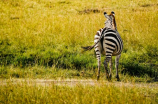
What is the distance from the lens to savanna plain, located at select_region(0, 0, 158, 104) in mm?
5207

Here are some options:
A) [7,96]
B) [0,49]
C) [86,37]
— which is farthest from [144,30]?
[7,96]

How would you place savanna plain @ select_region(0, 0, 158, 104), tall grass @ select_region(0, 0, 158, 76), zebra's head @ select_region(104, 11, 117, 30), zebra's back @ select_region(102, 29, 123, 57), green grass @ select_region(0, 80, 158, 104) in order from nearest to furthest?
green grass @ select_region(0, 80, 158, 104), savanna plain @ select_region(0, 0, 158, 104), zebra's back @ select_region(102, 29, 123, 57), zebra's head @ select_region(104, 11, 117, 30), tall grass @ select_region(0, 0, 158, 76)

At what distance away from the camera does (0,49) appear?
32.6ft

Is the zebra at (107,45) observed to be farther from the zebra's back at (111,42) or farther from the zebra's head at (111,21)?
the zebra's head at (111,21)

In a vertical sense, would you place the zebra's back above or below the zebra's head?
below

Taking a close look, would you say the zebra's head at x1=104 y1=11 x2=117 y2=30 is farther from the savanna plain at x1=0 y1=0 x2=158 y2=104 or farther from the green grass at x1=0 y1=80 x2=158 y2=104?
the green grass at x1=0 y1=80 x2=158 y2=104

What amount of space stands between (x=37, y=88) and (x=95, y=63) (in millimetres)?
3532

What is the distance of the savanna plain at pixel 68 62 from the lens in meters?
5.21

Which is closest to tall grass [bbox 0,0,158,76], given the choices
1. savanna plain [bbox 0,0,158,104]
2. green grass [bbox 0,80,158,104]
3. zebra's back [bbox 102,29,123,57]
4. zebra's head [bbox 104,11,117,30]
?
savanna plain [bbox 0,0,158,104]

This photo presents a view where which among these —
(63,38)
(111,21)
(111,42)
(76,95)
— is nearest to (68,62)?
(111,21)

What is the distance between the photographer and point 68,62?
882 centimetres

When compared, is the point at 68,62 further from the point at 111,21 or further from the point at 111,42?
the point at 111,42

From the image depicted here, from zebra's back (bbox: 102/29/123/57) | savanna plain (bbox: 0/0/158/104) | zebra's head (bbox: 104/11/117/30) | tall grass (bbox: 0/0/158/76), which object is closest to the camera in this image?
savanna plain (bbox: 0/0/158/104)

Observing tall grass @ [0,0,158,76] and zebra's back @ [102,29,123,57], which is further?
tall grass @ [0,0,158,76]
